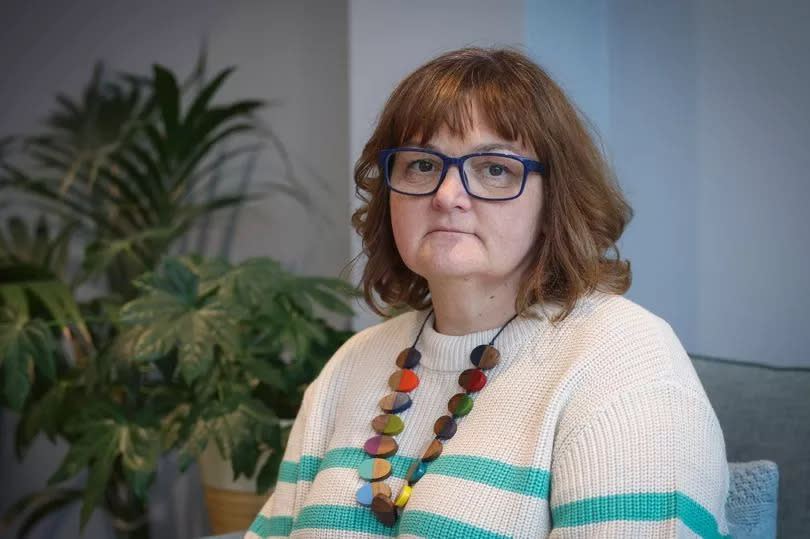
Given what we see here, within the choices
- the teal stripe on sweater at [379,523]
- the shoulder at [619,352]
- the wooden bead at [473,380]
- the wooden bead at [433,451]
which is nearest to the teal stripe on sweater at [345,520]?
the teal stripe on sweater at [379,523]

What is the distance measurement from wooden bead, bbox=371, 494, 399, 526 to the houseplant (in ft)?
2.11

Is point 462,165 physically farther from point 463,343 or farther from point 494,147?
point 463,343

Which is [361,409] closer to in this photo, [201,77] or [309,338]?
[309,338]

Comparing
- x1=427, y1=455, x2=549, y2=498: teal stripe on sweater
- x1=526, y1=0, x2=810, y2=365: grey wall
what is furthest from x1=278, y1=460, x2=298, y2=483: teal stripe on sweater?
x1=526, y1=0, x2=810, y2=365: grey wall

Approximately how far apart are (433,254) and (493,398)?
0.21 metres

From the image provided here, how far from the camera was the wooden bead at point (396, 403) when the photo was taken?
131cm

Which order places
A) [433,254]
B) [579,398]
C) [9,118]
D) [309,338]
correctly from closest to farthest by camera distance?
[579,398]
[433,254]
[309,338]
[9,118]

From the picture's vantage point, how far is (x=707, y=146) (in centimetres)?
201

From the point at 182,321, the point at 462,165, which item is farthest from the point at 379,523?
the point at 182,321

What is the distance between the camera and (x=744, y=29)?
6.36ft

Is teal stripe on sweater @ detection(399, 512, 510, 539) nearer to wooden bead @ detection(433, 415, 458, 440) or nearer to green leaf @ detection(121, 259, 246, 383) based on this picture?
wooden bead @ detection(433, 415, 458, 440)

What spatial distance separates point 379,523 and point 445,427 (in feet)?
0.51

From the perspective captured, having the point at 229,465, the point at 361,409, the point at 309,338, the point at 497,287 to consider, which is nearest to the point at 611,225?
the point at 497,287

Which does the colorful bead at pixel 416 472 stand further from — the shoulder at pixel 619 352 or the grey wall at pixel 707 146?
the grey wall at pixel 707 146
